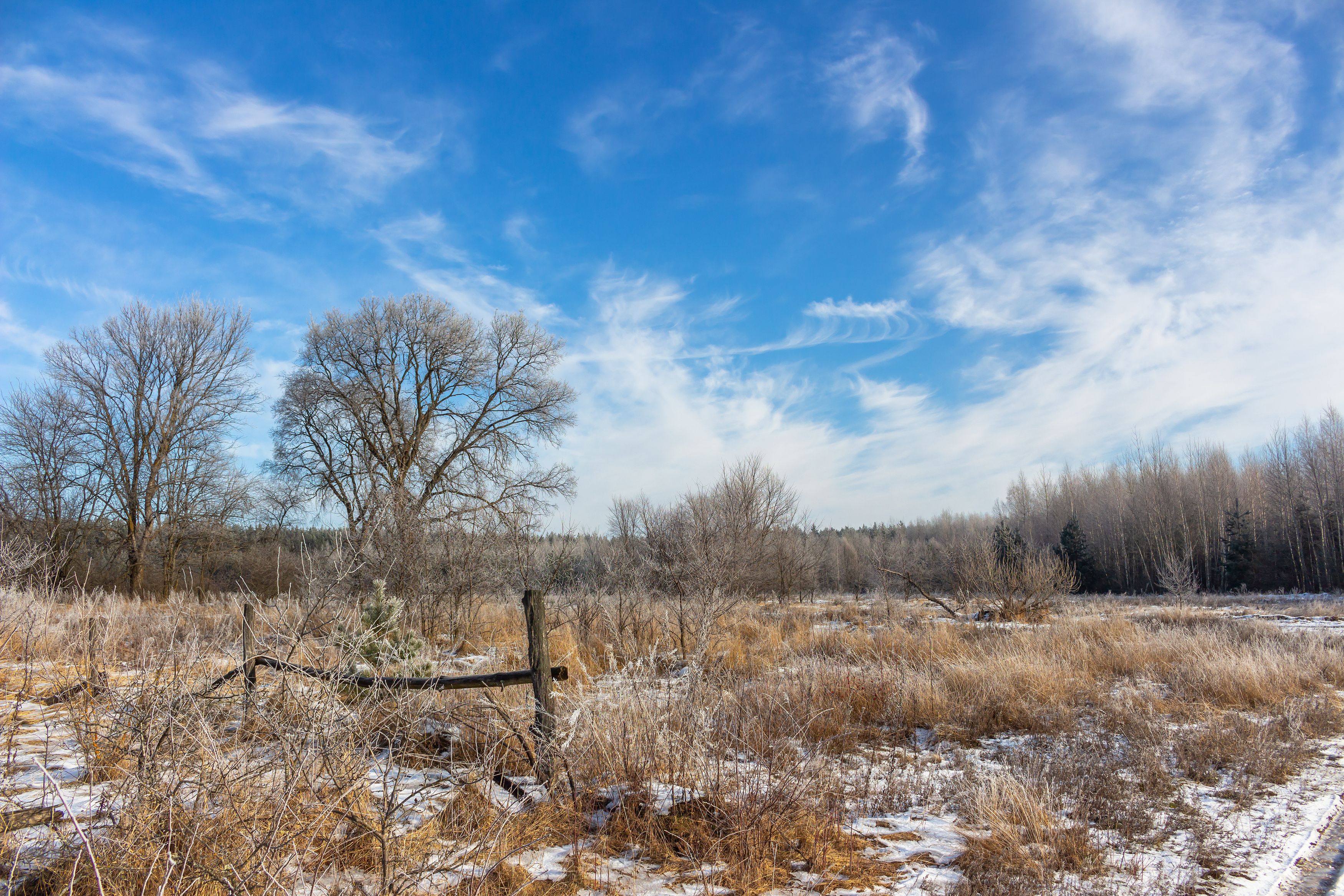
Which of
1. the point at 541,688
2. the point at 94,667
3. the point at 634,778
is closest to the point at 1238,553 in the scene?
the point at 634,778

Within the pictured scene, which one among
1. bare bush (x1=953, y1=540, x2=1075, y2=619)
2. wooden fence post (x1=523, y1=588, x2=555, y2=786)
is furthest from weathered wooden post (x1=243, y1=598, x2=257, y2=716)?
bare bush (x1=953, y1=540, x2=1075, y2=619)

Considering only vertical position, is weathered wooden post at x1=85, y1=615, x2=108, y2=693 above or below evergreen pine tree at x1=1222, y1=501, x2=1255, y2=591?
above

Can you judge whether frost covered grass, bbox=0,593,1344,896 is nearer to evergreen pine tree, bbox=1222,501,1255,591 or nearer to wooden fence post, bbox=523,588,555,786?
wooden fence post, bbox=523,588,555,786

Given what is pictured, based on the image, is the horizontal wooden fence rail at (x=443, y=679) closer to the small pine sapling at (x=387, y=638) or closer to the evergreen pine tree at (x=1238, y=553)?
the small pine sapling at (x=387, y=638)

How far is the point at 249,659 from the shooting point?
4871 mm

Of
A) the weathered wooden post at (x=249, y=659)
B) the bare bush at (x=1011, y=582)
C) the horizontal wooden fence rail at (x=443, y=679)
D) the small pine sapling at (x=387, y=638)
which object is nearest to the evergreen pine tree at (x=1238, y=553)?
the bare bush at (x=1011, y=582)

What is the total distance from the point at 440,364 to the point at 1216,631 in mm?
22797

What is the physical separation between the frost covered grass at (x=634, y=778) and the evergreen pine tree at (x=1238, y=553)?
127ft

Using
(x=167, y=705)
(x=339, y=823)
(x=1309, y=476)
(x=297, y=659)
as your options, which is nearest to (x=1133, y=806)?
(x=339, y=823)

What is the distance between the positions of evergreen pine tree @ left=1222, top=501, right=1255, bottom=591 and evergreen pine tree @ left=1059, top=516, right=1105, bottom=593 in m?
7.18

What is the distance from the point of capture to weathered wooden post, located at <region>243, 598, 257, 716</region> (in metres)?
4.10

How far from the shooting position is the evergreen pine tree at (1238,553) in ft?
125

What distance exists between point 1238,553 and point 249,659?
49462 millimetres

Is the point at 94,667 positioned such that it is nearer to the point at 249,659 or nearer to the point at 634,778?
the point at 249,659
